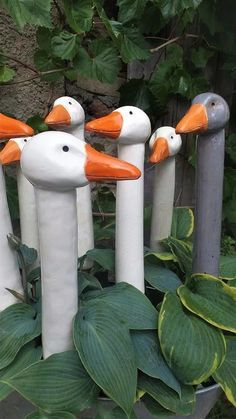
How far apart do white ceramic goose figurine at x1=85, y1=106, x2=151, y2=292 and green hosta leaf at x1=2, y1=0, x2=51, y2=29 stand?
22 centimetres

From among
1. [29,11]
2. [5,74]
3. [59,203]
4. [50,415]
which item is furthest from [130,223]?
[5,74]

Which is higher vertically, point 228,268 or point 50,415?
point 228,268

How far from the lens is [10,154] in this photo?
621 millimetres

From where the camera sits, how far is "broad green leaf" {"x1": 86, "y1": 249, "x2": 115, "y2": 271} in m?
0.68

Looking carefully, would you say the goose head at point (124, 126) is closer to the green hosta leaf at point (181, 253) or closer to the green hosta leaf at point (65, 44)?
the green hosta leaf at point (181, 253)

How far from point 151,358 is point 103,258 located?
18 cm

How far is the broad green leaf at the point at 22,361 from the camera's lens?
1.84 ft

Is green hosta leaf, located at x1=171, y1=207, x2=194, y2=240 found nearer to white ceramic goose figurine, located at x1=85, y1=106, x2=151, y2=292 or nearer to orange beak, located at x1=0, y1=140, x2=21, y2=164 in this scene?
white ceramic goose figurine, located at x1=85, y1=106, x2=151, y2=292

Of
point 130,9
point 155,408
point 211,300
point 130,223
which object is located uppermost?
point 130,9

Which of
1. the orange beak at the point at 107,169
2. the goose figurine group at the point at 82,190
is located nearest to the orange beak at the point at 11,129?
the goose figurine group at the point at 82,190

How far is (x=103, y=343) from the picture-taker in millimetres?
546

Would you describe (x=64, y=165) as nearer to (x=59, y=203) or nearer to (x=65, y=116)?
(x=59, y=203)

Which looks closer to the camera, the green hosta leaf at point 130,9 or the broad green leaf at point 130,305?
the broad green leaf at point 130,305

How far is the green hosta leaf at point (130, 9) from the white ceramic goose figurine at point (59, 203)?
490 mm
